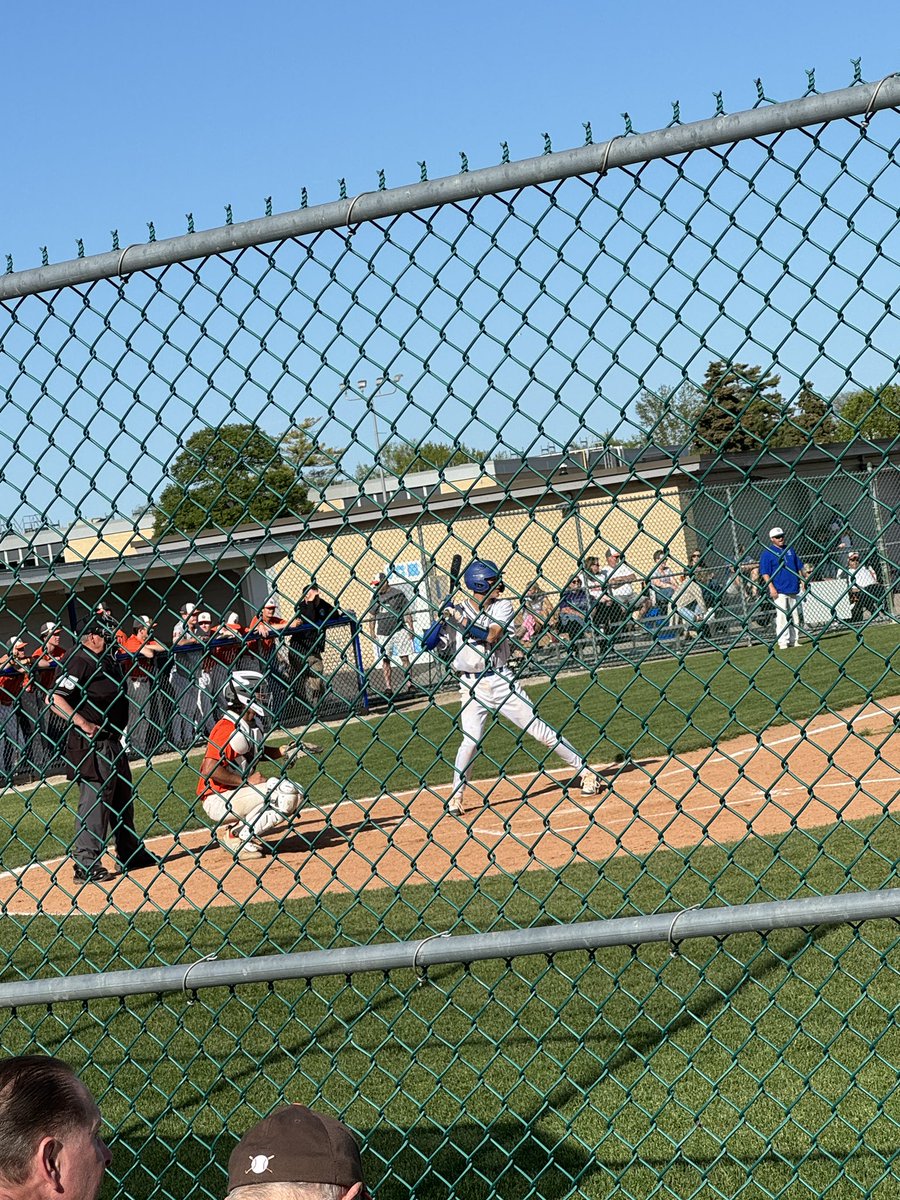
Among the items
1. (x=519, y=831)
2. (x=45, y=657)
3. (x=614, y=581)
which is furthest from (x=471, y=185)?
(x=519, y=831)

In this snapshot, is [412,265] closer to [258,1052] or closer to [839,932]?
[258,1052]

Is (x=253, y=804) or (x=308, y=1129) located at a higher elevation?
(x=308, y=1129)

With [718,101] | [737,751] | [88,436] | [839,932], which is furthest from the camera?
[737,751]

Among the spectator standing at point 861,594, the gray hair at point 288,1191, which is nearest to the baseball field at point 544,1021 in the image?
the spectator standing at point 861,594

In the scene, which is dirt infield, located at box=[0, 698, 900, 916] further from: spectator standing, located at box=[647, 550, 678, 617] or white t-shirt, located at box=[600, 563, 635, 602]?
spectator standing, located at box=[647, 550, 678, 617]

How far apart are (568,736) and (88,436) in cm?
1240

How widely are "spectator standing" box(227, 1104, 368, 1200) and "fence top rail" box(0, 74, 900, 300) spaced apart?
2.00 m

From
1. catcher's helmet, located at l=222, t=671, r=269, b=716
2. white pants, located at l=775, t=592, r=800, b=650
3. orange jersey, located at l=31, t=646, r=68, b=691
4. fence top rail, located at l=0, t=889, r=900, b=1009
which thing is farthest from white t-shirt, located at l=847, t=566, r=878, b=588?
orange jersey, located at l=31, t=646, r=68, b=691

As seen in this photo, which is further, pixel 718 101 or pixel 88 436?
pixel 88 436

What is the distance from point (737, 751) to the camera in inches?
501

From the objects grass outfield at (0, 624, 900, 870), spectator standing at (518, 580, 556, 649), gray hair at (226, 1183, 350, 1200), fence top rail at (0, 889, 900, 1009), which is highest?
spectator standing at (518, 580, 556, 649)

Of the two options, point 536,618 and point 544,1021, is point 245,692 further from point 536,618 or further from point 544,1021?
point 544,1021

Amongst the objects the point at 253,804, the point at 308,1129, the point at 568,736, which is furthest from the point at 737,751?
the point at 308,1129

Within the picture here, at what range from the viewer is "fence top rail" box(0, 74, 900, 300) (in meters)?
2.82
